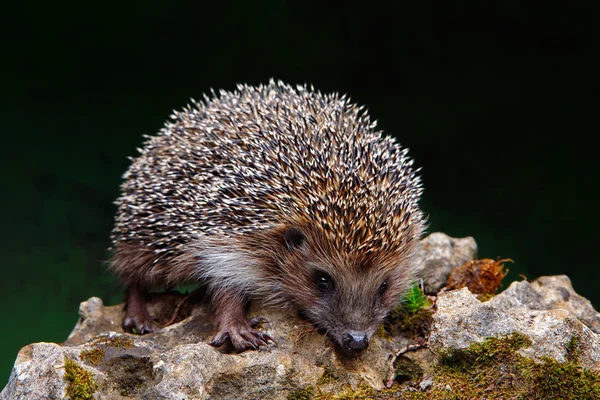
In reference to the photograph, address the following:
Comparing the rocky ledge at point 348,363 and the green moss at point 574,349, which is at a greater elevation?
the green moss at point 574,349

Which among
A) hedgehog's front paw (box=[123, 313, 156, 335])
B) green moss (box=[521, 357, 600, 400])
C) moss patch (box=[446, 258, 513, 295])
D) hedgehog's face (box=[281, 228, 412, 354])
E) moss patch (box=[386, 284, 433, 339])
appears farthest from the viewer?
moss patch (box=[446, 258, 513, 295])

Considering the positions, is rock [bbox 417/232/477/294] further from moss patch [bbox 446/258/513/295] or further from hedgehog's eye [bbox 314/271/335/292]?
hedgehog's eye [bbox 314/271/335/292]

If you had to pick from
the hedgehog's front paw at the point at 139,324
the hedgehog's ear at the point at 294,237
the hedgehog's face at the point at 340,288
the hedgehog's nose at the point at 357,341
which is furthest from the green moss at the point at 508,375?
the hedgehog's front paw at the point at 139,324

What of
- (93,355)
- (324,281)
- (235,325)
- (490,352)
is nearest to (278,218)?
(324,281)

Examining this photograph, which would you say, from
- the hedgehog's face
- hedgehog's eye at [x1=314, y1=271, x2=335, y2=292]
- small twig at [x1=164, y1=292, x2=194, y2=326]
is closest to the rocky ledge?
the hedgehog's face

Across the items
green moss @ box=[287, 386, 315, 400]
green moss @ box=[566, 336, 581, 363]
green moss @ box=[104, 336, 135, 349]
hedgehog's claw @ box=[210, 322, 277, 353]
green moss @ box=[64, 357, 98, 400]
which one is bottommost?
green moss @ box=[64, 357, 98, 400]

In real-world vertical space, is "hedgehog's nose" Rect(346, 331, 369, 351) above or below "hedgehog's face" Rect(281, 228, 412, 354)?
below

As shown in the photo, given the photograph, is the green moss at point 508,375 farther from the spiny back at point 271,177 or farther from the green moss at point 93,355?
the green moss at point 93,355
